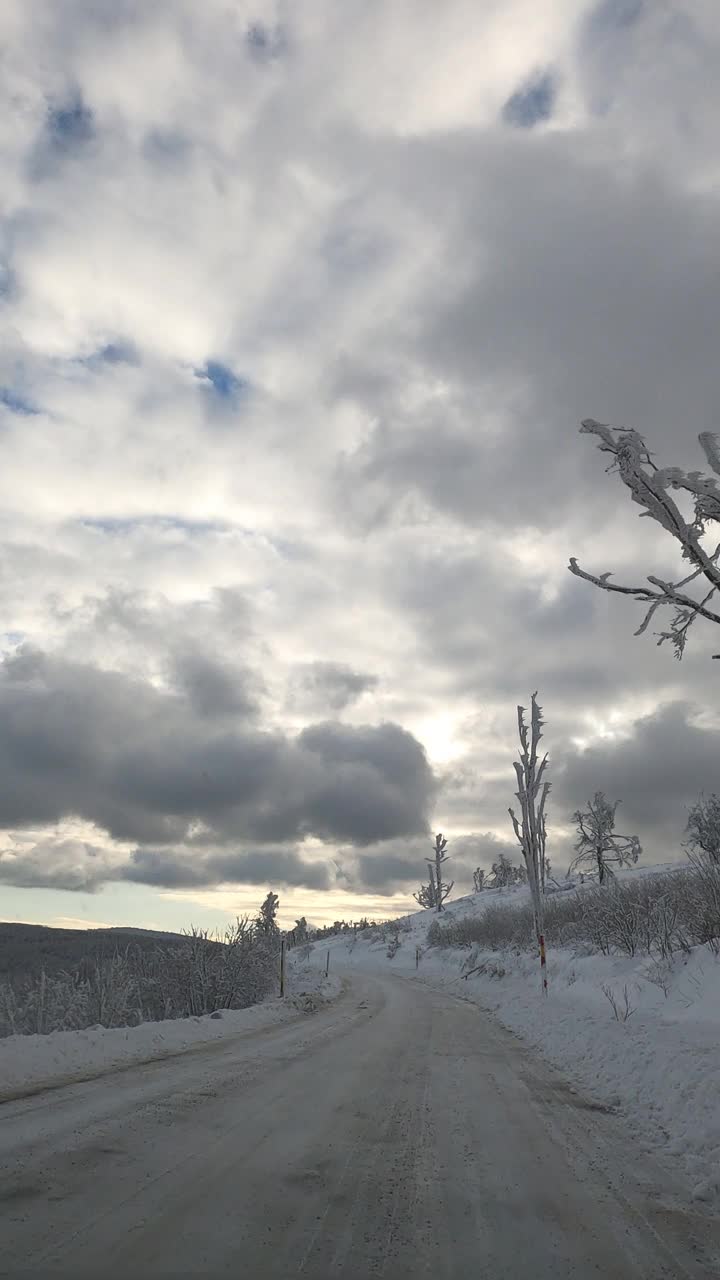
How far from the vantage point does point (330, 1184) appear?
5.02 m

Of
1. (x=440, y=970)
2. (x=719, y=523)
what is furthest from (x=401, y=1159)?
(x=440, y=970)

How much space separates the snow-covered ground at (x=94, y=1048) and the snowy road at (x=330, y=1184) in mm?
746

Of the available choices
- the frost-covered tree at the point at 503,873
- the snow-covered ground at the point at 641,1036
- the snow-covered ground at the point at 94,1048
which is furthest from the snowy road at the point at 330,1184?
the frost-covered tree at the point at 503,873

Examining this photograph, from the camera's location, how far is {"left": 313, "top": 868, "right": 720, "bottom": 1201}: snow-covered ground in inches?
260

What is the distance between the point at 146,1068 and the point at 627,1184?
6514 millimetres

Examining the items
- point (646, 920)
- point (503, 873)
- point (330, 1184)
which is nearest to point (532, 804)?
point (646, 920)

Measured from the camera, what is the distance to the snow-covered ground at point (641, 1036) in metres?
6.61

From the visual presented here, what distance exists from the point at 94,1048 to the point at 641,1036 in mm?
7704

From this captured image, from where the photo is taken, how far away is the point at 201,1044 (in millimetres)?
12297

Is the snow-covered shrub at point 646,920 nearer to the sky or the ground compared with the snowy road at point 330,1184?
nearer to the sky

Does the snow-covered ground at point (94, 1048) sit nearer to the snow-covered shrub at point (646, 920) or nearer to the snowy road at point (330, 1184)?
the snowy road at point (330, 1184)

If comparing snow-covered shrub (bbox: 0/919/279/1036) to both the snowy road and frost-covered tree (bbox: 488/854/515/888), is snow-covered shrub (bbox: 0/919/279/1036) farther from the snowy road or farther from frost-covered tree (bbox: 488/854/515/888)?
frost-covered tree (bbox: 488/854/515/888)

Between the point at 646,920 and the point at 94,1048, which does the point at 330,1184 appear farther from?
the point at 646,920

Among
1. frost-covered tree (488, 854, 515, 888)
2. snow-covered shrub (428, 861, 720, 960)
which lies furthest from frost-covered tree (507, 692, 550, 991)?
frost-covered tree (488, 854, 515, 888)
